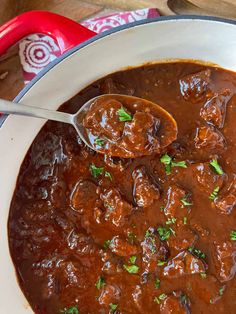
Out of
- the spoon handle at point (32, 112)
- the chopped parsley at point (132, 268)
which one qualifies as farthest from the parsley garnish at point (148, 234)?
the spoon handle at point (32, 112)

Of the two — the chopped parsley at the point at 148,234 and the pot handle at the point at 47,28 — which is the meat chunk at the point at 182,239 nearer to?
the chopped parsley at the point at 148,234

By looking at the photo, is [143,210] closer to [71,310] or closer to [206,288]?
[206,288]

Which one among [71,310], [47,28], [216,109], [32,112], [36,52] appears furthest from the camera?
[36,52]

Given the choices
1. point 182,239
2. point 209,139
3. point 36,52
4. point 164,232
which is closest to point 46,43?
point 36,52

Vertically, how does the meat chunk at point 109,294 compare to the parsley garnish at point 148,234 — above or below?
below

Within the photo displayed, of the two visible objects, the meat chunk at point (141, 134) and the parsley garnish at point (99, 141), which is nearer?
the meat chunk at point (141, 134)

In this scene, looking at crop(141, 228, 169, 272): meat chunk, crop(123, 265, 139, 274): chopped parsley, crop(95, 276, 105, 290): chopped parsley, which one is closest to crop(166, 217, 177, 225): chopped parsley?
crop(141, 228, 169, 272): meat chunk

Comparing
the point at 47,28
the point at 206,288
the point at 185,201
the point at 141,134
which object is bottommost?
the point at 206,288
